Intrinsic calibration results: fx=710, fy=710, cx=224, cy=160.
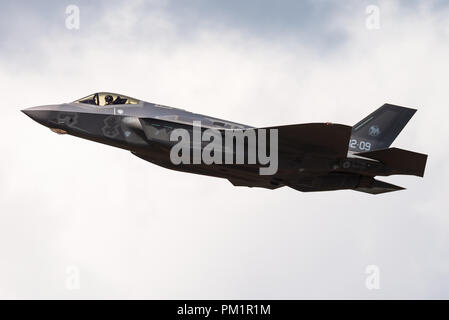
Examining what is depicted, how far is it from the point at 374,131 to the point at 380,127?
28 cm

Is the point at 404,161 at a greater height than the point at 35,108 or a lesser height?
lesser

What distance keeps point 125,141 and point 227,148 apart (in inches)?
141

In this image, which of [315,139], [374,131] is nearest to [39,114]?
[315,139]

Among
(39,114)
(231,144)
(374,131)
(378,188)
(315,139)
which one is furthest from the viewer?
(378,188)

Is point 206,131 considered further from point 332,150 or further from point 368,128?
point 368,128

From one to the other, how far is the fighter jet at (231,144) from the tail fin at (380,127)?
934 millimetres

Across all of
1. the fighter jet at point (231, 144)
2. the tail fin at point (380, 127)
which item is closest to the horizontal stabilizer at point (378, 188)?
the fighter jet at point (231, 144)

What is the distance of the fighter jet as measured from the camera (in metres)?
24.0

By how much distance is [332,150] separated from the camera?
79.1 ft

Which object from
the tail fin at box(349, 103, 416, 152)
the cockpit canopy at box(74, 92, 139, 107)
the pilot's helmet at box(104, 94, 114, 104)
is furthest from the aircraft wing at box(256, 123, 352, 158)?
the pilot's helmet at box(104, 94, 114, 104)

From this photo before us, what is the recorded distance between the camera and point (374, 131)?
27.0 m

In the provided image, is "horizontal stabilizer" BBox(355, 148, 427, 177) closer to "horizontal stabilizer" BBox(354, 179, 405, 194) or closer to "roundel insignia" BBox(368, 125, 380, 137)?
"horizontal stabilizer" BBox(354, 179, 405, 194)

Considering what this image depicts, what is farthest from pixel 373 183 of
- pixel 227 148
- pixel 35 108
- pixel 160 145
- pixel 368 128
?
pixel 35 108

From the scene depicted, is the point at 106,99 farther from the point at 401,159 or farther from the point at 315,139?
the point at 401,159
